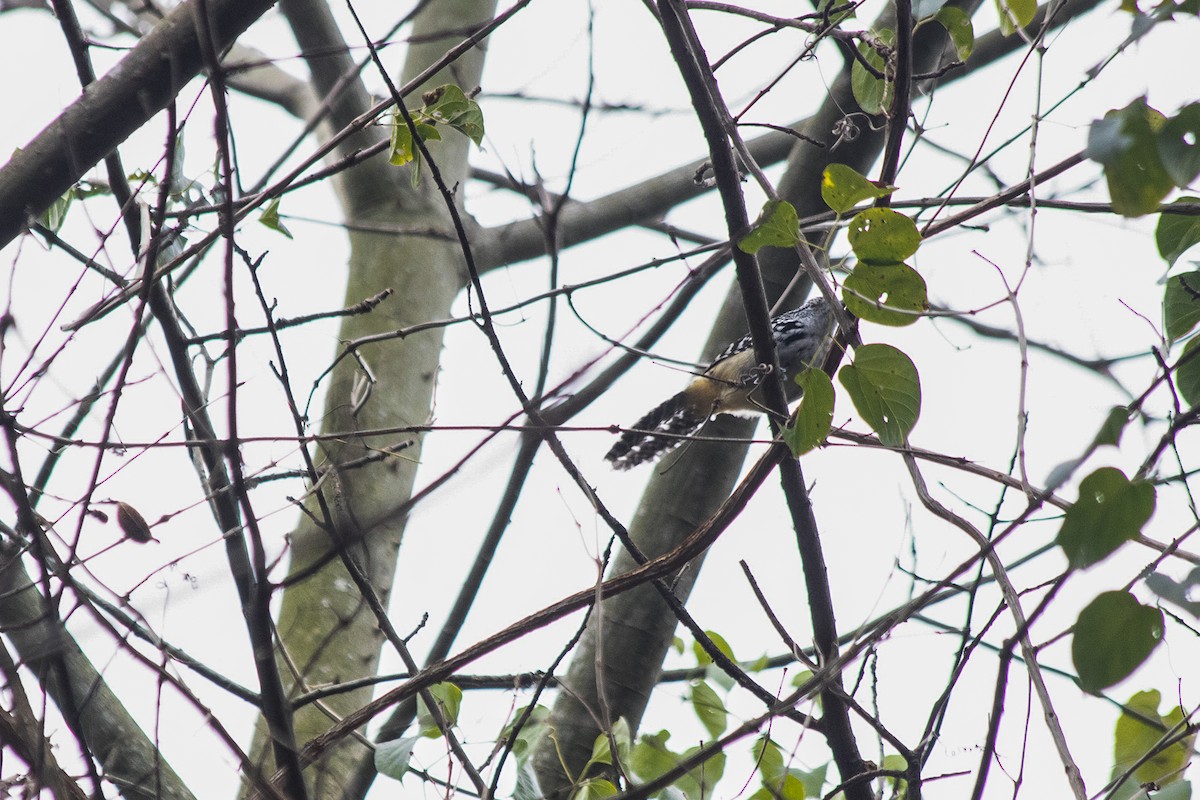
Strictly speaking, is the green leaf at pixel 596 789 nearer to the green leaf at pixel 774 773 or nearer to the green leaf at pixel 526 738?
the green leaf at pixel 526 738

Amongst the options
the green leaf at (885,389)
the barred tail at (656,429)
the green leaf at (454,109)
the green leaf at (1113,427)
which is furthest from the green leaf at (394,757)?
the barred tail at (656,429)

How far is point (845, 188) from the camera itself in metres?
1.50

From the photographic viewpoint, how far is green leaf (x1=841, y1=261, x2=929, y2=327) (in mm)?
1448

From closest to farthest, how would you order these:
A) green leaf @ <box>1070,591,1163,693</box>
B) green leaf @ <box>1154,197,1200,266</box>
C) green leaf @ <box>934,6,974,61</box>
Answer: green leaf @ <box>1070,591,1163,693</box> → green leaf @ <box>1154,197,1200,266</box> → green leaf @ <box>934,6,974,61</box>

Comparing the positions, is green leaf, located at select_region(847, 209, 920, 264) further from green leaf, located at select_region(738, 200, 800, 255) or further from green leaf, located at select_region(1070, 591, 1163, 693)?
green leaf, located at select_region(1070, 591, 1163, 693)

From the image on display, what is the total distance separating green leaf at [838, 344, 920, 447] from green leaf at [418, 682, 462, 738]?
3.40 feet

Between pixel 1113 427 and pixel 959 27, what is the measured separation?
3.53 ft

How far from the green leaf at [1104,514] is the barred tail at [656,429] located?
2890mm

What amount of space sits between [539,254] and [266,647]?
2864 mm

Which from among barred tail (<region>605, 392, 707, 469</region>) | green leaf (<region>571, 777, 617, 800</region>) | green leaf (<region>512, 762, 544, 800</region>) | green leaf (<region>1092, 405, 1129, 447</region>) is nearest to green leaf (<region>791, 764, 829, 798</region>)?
green leaf (<region>571, 777, 617, 800</region>)

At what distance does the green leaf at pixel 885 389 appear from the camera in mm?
1479

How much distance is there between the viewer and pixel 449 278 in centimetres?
363

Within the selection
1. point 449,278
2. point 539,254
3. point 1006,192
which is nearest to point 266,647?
point 1006,192

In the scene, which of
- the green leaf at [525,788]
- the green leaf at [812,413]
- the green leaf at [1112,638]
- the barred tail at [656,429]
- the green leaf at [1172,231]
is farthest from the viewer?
the barred tail at [656,429]
